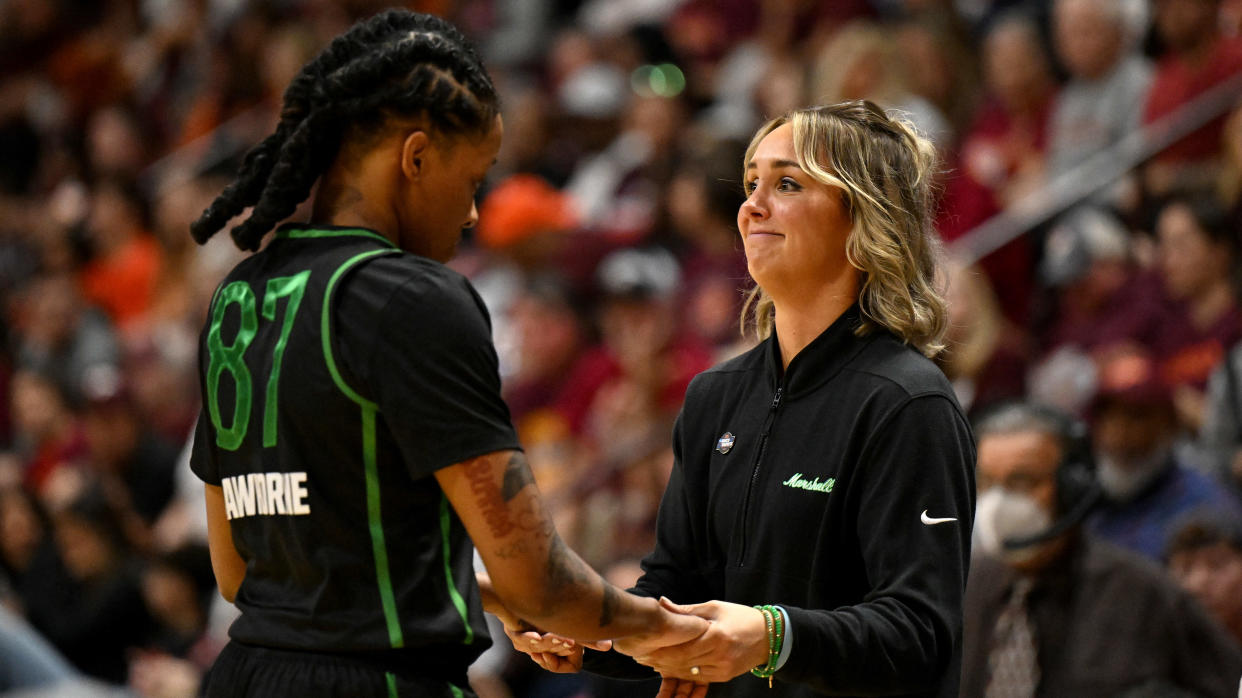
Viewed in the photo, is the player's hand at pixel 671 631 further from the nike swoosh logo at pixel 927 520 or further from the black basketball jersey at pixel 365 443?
the nike swoosh logo at pixel 927 520

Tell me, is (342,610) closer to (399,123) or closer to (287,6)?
(399,123)

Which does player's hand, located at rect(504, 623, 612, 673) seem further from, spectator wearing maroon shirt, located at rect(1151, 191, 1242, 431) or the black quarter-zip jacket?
spectator wearing maroon shirt, located at rect(1151, 191, 1242, 431)

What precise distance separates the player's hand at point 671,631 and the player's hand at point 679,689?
272 millimetres

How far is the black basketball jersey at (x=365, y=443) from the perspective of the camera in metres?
2.37

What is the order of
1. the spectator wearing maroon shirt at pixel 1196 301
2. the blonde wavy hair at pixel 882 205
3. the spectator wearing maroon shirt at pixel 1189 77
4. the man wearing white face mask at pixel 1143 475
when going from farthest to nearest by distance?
the spectator wearing maroon shirt at pixel 1189 77 < the spectator wearing maroon shirt at pixel 1196 301 < the man wearing white face mask at pixel 1143 475 < the blonde wavy hair at pixel 882 205

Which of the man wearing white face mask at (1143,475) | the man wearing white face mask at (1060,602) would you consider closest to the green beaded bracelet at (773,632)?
the man wearing white face mask at (1060,602)

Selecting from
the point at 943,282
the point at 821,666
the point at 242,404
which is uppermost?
the point at 943,282

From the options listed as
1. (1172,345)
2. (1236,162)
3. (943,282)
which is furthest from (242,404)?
(1236,162)

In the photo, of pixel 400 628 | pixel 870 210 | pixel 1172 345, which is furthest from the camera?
pixel 1172 345

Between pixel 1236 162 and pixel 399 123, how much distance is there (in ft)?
16.8

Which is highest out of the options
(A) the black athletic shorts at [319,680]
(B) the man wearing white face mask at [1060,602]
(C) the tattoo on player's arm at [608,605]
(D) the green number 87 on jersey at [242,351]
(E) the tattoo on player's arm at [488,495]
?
(D) the green number 87 on jersey at [242,351]

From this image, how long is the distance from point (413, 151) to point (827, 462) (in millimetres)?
881

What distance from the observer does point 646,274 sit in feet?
24.8

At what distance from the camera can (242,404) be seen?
2500mm
